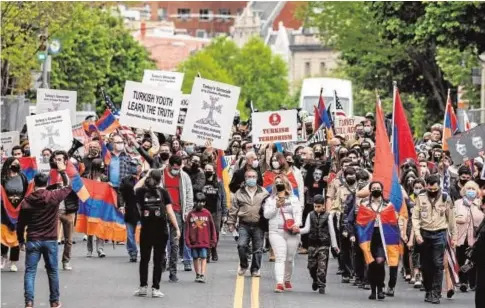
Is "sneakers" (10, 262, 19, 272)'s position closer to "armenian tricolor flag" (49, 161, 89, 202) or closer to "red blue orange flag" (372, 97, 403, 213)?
"armenian tricolor flag" (49, 161, 89, 202)

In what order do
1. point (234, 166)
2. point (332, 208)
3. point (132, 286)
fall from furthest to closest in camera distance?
point (234, 166), point (332, 208), point (132, 286)

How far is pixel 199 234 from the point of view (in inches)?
947

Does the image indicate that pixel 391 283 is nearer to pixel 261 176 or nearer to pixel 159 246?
→ pixel 159 246

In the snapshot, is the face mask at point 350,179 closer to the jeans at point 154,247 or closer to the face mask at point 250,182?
the face mask at point 250,182

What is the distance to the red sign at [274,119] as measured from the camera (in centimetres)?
3022

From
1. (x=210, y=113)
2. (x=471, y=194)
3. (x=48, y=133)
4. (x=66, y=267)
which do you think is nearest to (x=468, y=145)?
(x=471, y=194)

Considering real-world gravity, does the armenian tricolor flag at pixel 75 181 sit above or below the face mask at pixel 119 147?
below

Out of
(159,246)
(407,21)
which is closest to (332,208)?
(159,246)

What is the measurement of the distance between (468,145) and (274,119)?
15.4 ft

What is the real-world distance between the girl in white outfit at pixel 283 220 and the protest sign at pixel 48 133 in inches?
215

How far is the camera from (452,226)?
75.3 ft

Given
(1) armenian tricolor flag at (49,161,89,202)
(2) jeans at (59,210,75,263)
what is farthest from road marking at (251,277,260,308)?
(2) jeans at (59,210,75,263)

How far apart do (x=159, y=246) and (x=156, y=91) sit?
6.57m

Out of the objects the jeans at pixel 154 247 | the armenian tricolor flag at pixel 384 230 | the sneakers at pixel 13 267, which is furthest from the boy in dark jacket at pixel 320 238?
the sneakers at pixel 13 267
